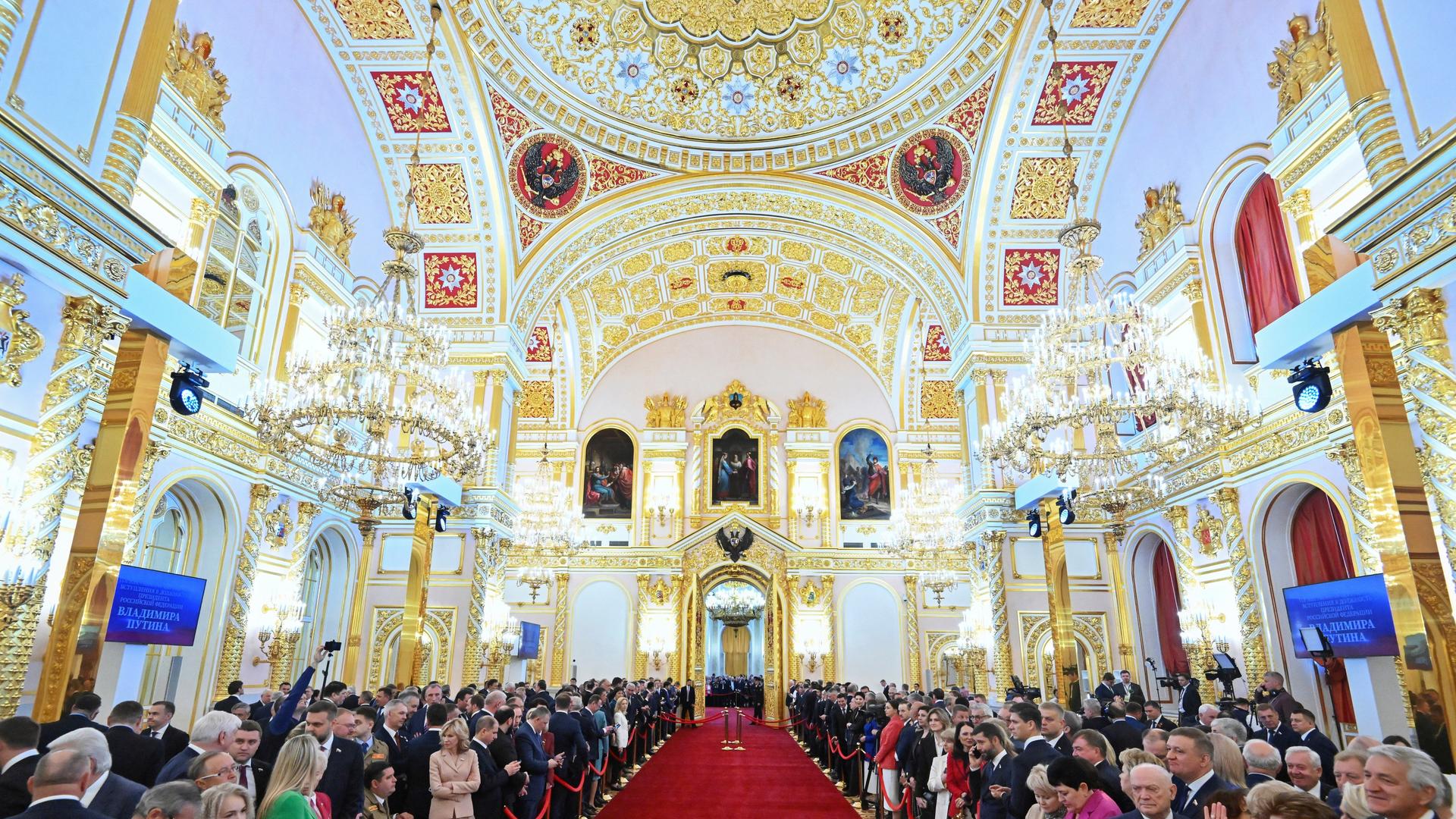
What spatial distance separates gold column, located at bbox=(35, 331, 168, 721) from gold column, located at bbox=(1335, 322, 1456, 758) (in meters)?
10.0

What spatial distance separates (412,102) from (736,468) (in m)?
13.5

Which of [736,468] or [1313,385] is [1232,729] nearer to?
[1313,385]

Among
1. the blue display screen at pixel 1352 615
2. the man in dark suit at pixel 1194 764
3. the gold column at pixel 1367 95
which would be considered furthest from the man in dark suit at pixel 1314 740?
the gold column at pixel 1367 95

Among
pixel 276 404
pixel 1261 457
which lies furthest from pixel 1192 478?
pixel 276 404

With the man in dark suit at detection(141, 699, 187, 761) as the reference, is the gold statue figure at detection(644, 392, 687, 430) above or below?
above

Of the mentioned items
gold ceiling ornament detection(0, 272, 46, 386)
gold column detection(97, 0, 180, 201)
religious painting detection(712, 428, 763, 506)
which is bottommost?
gold ceiling ornament detection(0, 272, 46, 386)

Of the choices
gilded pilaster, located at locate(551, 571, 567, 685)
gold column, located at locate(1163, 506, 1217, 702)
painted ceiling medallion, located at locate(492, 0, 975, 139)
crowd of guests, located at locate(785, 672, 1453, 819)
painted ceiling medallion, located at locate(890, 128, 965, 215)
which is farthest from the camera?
gilded pilaster, located at locate(551, 571, 567, 685)

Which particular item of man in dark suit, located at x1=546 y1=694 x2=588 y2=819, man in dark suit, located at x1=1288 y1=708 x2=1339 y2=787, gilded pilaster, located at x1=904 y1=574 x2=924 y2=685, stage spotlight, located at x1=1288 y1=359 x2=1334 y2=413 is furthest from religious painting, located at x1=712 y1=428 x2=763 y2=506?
man in dark suit, located at x1=1288 y1=708 x2=1339 y2=787

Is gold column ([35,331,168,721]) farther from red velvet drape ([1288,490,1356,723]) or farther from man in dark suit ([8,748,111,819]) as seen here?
red velvet drape ([1288,490,1356,723])

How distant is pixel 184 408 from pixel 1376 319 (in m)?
10.3

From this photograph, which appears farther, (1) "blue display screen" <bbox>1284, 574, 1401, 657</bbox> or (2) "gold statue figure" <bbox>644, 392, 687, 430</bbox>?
(2) "gold statue figure" <bbox>644, 392, 687, 430</bbox>

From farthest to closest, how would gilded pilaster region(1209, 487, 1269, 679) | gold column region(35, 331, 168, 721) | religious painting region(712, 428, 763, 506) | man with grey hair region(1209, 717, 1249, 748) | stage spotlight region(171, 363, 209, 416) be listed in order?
religious painting region(712, 428, 763, 506) → gilded pilaster region(1209, 487, 1269, 679) → stage spotlight region(171, 363, 209, 416) → gold column region(35, 331, 168, 721) → man with grey hair region(1209, 717, 1249, 748)

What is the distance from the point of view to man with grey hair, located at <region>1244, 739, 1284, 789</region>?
4.01 m

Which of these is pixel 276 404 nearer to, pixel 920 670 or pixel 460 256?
pixel 460 256
